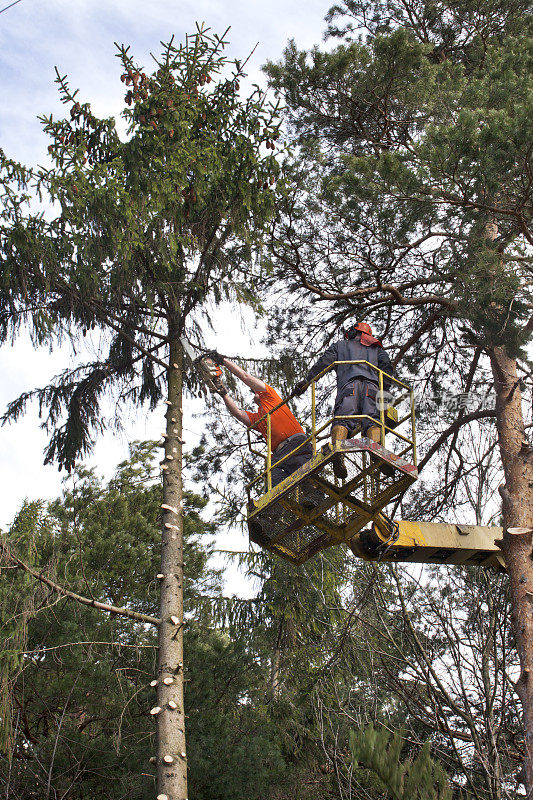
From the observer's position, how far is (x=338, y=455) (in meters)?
6.79

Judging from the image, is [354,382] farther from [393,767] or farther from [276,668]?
[276,668]

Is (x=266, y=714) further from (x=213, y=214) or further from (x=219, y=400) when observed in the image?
(x=213, y=214)

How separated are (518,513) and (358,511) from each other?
1804 millimetres

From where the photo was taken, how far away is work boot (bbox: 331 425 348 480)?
6812 millimetres

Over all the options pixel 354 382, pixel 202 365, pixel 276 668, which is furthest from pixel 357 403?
pixel 276 668

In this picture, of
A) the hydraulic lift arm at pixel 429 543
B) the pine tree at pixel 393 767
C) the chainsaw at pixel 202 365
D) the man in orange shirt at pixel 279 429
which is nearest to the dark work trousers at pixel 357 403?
the man in orange shirt at pixel 279 429

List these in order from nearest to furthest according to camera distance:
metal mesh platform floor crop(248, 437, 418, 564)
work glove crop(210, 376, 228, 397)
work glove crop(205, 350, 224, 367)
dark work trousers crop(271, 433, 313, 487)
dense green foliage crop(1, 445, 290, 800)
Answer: metal mesh platform floor crop(248, 437, 418, 564) < dark work trousers crop(271, 433, 313, 487) < work glove crop(210, 376, 228, 397) < work glove crop(205, 350, 224, 367) < dense green foliage crop(1, 445, 290, 800)

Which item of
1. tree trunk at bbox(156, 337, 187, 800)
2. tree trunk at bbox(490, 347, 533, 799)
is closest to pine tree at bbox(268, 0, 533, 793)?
tree trunk at bbox(490, 347, 533, 799)

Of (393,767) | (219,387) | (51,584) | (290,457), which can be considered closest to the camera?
(393,767)

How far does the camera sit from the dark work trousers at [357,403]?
730 cm

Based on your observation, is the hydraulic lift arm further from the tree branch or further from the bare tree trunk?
the bare tree trunk

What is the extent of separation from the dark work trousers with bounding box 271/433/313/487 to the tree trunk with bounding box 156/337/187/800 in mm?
1098

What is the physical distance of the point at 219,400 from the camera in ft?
34.9

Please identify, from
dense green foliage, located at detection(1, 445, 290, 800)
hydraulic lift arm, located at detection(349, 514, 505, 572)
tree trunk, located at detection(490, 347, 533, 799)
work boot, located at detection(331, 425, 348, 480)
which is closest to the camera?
work boot, located at detection(331, 425, 348, 480)
